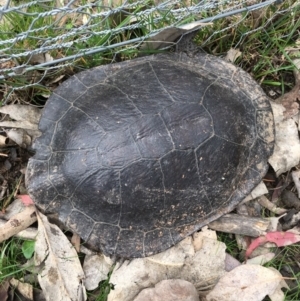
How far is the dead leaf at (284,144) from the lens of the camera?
2504mm

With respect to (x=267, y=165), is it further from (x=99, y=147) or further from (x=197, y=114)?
(x=99, y=147)

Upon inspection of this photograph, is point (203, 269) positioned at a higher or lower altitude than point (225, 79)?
lower

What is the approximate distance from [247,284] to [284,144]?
81 cm

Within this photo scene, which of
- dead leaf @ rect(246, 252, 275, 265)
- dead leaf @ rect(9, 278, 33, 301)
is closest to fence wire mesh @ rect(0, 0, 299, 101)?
dead leaf @ rect(9, 278, 33, 301)

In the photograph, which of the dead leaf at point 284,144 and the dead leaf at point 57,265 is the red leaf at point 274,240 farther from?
the dead leaf at point 57,265

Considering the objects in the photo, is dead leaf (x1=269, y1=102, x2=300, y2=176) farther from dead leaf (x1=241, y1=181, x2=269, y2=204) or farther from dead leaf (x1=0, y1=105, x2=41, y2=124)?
dead leaf (x1=0, y1=105, x2=41, y2=124)

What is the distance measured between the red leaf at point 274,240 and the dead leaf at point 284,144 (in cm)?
35

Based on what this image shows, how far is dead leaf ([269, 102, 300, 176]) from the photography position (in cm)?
250

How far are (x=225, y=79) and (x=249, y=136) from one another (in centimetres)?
33

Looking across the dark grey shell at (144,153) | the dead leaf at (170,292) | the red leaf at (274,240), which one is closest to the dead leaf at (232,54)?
the dark grey shell at (144,153)

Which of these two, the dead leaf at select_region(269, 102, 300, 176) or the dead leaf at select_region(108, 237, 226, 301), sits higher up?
the dead leaf at select_region(269, 102, 300, 176)

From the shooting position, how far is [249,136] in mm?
2307

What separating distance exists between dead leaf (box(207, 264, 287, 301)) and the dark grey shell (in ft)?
1.04

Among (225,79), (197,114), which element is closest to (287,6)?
(225,79)
